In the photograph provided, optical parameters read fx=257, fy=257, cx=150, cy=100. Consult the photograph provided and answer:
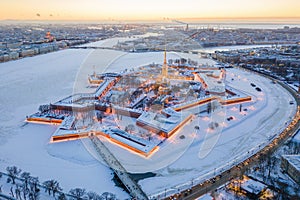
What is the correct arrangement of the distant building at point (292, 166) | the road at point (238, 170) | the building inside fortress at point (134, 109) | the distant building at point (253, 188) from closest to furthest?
1. the distant building at point (253, 188)
2. the road at point (238, 170)
3. the distant building at point (292, 166)
4. the building inside fortress at point (134, 109)

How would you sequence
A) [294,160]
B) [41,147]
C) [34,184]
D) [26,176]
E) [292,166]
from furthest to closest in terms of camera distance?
[41,147]
[294,160]
[292,166]
[26,176]
[34,184]

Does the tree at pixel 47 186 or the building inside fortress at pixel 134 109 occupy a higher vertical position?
the building inside fortress at pixel 134 109

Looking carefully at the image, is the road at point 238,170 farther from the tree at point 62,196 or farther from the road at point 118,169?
the tree at point 62,196

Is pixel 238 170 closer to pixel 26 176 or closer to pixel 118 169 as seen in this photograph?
pixel 118 169

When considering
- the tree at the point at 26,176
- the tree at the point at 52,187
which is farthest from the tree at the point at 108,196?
the tree at the point at 26,176

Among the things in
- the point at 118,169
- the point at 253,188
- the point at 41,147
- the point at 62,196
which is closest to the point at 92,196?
the point at 62,196

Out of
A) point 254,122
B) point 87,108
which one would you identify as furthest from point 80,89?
point 254,122

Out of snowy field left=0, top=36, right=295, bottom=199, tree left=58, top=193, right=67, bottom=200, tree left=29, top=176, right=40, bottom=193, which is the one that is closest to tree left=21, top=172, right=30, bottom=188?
tree left=29, top=176, right=40, bottom=193

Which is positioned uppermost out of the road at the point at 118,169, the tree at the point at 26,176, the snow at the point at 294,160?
the snow at the point at 294,160
